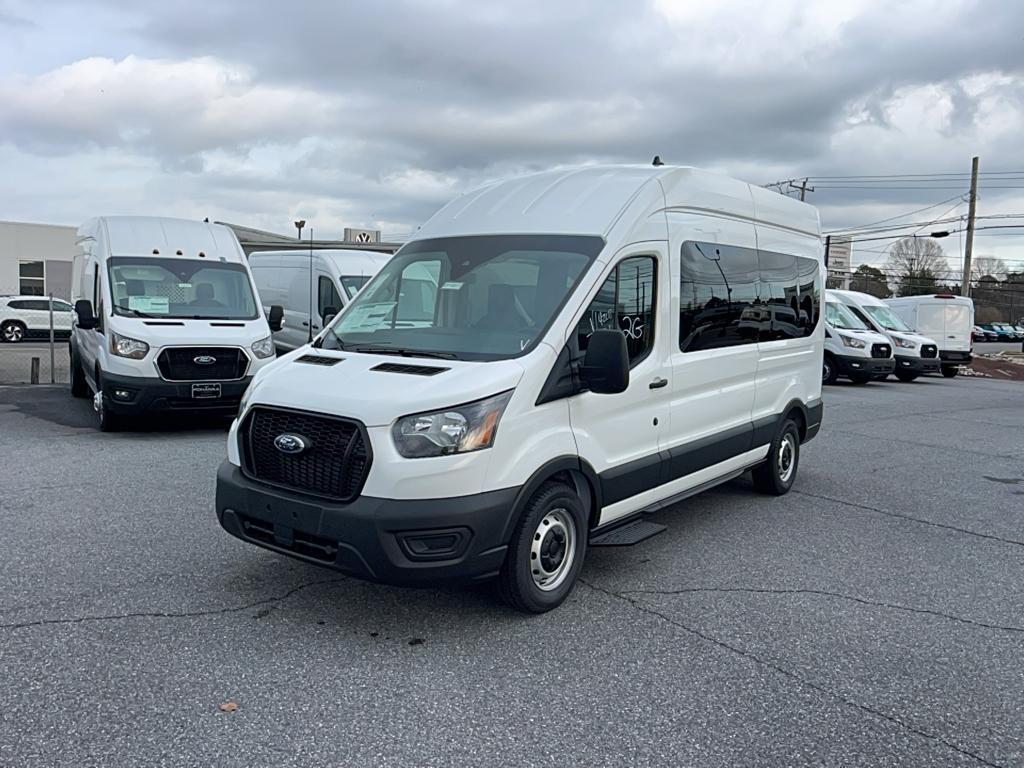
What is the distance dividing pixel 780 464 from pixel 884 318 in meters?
16.6

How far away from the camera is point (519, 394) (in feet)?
14.2

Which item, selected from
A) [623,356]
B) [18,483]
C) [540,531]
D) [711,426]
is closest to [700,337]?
[711,426]

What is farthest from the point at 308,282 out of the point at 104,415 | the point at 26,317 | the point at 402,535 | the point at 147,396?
the point at 26,317

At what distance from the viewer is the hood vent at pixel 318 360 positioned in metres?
4.79

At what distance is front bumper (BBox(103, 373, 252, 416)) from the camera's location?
9500mm

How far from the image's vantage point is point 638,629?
14.9 feet

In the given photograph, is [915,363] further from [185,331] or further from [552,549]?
[552,549]

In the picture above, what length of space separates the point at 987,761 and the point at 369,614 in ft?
9.66

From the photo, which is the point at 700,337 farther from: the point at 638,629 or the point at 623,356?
the point at 638,629

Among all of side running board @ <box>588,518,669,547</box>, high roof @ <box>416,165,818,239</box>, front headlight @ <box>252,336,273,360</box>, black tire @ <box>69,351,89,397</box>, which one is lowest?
side running board @ <box>588,518,669,547</box>

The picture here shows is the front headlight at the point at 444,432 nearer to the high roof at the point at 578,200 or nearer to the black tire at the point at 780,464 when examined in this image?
the high roof at the point at 578,200

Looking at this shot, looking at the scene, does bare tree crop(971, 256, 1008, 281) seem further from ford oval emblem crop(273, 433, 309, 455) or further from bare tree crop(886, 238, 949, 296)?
ford oval emblem crop(273, 433, 309, 455)

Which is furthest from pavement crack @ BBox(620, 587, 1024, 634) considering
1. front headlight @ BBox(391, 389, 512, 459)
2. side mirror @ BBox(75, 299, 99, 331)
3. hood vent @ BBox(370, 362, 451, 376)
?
side mirror @ BBox(75, 299, 99, 331)

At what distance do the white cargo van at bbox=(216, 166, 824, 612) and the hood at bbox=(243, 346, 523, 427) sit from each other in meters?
0.01
